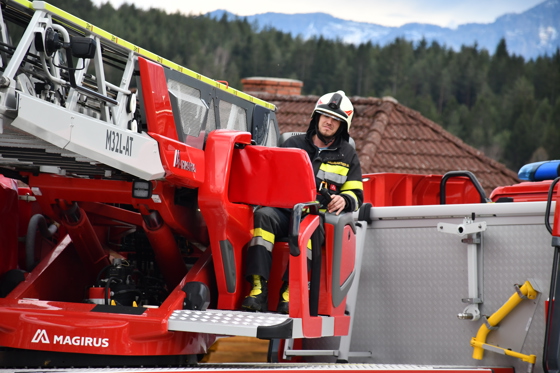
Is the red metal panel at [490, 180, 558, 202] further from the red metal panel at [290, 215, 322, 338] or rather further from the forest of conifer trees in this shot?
the forest of conifer trees

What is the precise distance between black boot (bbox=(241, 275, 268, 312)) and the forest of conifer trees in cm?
2375

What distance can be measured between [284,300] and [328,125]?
1430 millimetres

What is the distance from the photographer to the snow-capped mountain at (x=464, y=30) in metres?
44.0

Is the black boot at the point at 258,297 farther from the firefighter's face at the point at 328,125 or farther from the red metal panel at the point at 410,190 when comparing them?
the red metal panel at the point at 410,190

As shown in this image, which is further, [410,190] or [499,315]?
[410,190]

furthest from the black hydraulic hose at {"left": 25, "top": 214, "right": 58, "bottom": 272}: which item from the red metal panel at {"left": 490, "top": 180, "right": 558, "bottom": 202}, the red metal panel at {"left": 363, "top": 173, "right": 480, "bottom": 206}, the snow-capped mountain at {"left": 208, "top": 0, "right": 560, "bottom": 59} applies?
the snow-capped mountain at {"left": 208, "top": 0, "right": 560, "bottom": 59}

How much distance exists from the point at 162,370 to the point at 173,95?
1.67 metres

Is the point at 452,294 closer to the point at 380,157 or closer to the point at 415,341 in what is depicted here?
the point at 415,341

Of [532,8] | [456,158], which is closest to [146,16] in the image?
[456,158]

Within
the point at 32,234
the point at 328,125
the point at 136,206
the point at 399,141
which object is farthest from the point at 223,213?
the point at 399,141

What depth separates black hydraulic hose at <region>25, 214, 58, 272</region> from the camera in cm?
566

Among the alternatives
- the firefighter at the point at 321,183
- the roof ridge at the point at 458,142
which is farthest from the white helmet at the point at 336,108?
the roof ridge at the point at 458,142

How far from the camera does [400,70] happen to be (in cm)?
4066

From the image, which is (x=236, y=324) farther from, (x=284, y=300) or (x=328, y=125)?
(x=328, y=125)
